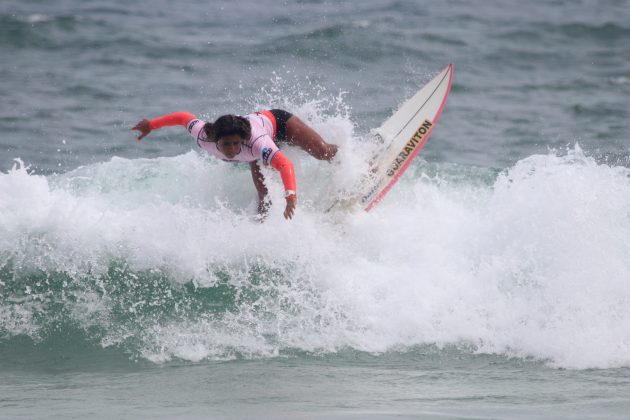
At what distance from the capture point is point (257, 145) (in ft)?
23.4

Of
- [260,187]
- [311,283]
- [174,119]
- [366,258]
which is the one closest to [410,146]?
[366,258]

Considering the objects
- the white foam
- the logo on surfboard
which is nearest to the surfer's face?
the white foam

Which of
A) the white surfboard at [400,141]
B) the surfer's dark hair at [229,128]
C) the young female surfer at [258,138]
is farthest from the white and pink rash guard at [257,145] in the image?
the white surfboard at [400,141]

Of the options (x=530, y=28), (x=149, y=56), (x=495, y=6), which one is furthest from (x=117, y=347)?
(x=495, y=6)

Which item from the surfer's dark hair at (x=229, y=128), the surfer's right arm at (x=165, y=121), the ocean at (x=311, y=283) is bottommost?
the ocean at (x=311, y=283)

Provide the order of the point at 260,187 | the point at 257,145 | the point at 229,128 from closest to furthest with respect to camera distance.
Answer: the point at 229,128
the point at 257,145
the point at 260,187

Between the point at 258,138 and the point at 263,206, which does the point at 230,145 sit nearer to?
the point at 258,138

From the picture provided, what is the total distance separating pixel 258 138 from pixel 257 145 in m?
0.07

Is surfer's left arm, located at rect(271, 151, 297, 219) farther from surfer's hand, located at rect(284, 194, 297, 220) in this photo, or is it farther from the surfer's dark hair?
the surfer's dark hair

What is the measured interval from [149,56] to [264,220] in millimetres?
10367

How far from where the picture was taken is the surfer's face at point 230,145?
6750 millimetres

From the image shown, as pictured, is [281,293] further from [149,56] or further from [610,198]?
[149,56]

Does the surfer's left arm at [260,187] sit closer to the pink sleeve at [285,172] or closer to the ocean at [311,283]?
the ocean at [311,283]

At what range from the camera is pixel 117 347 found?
637 cm
